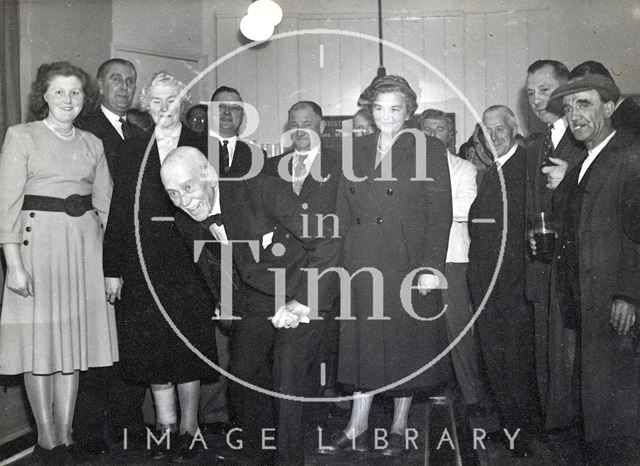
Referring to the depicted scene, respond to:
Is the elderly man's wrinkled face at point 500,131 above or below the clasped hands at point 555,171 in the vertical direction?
above

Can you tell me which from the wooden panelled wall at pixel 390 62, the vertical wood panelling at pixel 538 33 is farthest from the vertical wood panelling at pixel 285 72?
the vertical wood panelling at pixel 538 33

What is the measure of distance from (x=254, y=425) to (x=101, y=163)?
139 cm

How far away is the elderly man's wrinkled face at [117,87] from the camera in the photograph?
351 cm

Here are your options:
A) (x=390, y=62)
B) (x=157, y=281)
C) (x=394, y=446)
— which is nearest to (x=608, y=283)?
(x=394, y=446)

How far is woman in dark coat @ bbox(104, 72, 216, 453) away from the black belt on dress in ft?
0.56

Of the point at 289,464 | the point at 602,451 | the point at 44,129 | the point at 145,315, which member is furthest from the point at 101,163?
the point at 602,451

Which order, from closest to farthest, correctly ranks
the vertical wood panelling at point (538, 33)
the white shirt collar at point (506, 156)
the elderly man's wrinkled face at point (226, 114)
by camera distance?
1. the white shirt collar at point (506, 156)
2. the elderly man's wrinkled face at point (226, 114)
3. the vertical wood panelling at point (538, 33)

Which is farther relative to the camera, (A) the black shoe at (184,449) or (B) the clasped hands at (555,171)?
(A) the black shoe at (184,449)

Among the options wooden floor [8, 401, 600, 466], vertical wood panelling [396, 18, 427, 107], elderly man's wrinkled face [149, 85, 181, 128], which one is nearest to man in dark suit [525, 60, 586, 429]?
wooden floor [8, 401, 600, 466]

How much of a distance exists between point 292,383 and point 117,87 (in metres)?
1.91

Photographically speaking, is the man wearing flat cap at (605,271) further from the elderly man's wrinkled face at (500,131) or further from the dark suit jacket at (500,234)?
the elderly man's wrinkled face at (500,131)

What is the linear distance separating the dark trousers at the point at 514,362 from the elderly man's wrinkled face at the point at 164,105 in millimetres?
1718

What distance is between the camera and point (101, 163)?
10.2 ft

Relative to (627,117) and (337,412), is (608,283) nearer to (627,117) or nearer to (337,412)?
(627,117)
